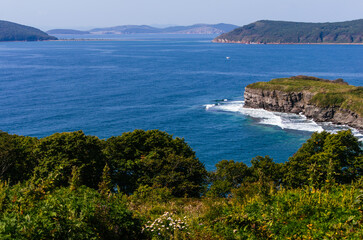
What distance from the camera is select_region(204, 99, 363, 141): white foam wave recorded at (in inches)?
3319

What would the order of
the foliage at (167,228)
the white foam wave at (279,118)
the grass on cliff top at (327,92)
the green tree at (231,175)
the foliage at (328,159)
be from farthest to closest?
the grass on cliff top at (327,92), the white foam wave at (279,118), the green tree at (231,175), the foliage at (328,159), the foliage at (167,228)

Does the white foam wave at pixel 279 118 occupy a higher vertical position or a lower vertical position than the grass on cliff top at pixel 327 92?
lower

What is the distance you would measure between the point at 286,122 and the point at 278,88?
17939mm

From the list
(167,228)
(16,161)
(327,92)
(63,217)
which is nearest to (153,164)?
(16,161)

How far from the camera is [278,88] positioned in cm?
10556

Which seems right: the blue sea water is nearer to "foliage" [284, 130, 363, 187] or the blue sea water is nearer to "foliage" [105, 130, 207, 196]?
"foliage" [105, 130, 207, 196]

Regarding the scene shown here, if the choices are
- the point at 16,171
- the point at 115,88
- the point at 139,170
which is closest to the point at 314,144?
the point at 139,170

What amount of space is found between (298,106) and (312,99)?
5.27 m

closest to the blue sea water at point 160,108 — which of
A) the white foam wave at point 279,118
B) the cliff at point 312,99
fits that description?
the white foam wave at point 279,118

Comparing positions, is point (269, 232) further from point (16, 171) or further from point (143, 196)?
point (16, 171)

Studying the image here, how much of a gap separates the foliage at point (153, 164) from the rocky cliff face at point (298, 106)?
57.1m

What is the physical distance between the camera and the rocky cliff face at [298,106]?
285 feet

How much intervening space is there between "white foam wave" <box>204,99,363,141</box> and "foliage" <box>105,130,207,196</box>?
45401mm

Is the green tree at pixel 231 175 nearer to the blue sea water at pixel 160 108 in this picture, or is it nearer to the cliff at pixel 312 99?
the blue sea water at pixel 160 108
